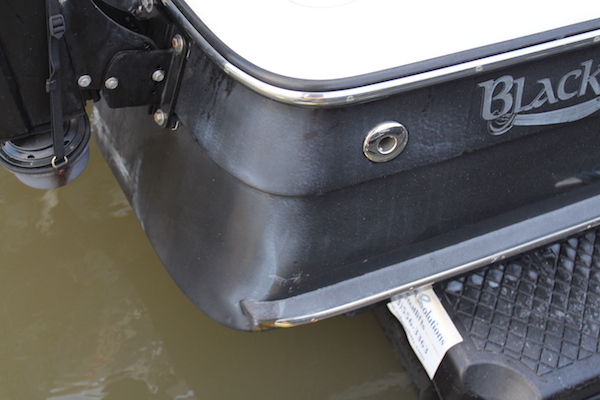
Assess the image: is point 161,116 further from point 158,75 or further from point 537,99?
point 537,99

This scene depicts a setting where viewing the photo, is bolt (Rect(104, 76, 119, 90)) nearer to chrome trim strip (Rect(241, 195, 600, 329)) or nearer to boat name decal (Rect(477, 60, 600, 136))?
chrome trim strip (Rect(241, 195, 600, 329))

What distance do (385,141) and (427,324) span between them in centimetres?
56

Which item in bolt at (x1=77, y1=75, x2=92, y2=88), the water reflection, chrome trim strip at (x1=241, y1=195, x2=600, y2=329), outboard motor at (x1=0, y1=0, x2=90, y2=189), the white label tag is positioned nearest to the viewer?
outboard motor at (x1=0, y1=0, x2=90, y2=189)

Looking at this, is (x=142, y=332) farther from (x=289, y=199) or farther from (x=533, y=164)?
(x=533, y=164)

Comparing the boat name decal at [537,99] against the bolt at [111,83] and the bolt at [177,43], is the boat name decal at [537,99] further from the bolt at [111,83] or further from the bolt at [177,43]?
the bolt at [111,83]

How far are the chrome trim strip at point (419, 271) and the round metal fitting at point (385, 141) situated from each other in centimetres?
32

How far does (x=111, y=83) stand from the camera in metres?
1.37

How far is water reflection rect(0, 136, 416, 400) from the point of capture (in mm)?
1865

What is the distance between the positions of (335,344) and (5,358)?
3.31ft

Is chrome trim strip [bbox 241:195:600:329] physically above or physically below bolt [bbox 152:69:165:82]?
below

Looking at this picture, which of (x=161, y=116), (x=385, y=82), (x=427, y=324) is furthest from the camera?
(x=427, y=324)

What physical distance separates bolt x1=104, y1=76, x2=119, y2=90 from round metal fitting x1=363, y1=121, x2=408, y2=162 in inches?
22.0

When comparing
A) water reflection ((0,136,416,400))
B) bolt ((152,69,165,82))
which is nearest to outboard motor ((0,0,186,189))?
bolt ((152,69,165,82))

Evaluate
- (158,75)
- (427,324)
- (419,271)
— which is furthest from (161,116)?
(427,324)
